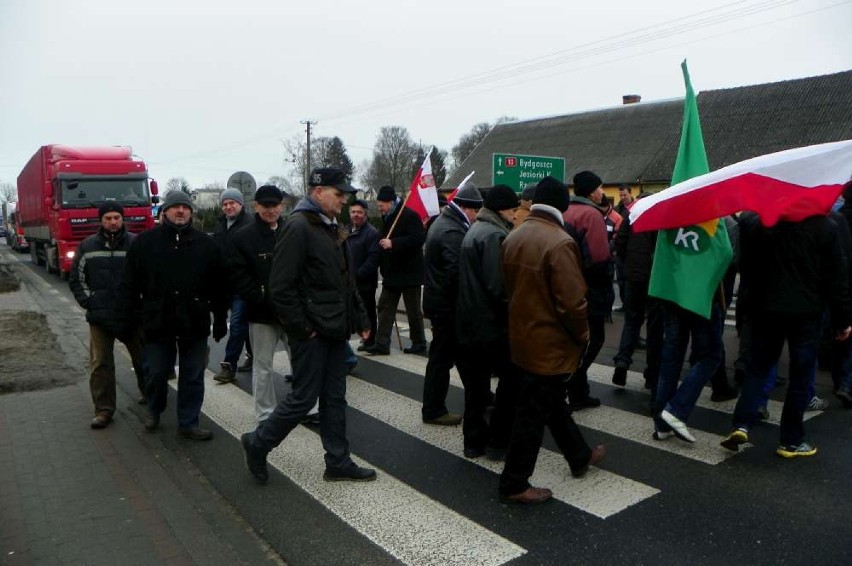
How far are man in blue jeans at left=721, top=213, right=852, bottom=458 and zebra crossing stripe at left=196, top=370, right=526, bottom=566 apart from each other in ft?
6.93

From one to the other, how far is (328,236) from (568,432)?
1.97 meters

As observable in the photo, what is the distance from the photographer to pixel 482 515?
13.1 ft

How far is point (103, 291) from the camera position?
18.8 ft

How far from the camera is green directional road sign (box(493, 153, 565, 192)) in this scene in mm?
12438

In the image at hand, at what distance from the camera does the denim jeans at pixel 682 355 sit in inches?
195

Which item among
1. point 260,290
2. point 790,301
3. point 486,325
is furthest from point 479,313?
point 790,301

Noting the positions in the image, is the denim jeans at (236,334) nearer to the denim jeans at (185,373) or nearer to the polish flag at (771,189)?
the denim jeans at (185,373)

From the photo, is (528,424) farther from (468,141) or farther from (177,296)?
(468,141)

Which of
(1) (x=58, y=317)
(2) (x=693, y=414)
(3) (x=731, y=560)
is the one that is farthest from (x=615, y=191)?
(3) (x=731, y=560)

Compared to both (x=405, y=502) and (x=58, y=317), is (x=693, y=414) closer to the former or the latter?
(x=405, y=502)

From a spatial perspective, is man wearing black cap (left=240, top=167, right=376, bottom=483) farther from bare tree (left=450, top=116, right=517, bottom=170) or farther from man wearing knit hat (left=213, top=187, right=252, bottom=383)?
bare tree (left=450, top=116, right=517, bottom=170)

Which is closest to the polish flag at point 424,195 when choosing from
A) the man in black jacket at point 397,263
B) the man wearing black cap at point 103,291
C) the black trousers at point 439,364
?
the man in black jacket at point 397,263

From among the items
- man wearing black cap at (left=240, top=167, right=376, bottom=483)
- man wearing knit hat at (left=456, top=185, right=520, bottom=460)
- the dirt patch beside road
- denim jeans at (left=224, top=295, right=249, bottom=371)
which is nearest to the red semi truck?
the dirt patch beside road

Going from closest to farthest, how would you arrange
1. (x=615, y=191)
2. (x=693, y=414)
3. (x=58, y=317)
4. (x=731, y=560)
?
(x=731, y=560), (x=693, y=414), (x=58, y=317), (x=615, y=191)
